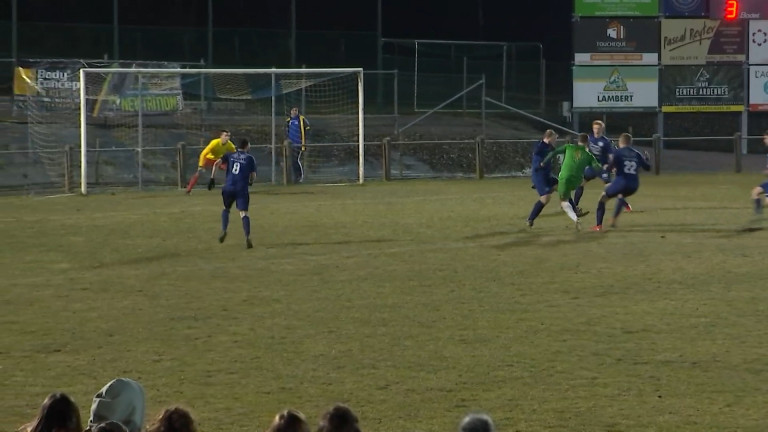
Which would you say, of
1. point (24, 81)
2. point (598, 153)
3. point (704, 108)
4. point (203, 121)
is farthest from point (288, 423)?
point (704, 108)

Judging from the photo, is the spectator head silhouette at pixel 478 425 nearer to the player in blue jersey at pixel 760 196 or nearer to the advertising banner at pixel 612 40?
the player in blue jersey at pixel 760 196

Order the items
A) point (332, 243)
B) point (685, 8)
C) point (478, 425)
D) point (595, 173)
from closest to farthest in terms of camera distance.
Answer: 1. point (478, 425)
2. point (332, 243)
3. point (595, 173)
4. point (685, 8)

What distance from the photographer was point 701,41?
39.3 meters

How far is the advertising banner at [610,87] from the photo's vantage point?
3888cm

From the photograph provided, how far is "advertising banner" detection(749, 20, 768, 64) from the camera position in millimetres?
39469

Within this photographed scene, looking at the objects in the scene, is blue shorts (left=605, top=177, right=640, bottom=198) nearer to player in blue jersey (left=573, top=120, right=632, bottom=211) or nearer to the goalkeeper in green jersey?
the goalkeeper in green jersey

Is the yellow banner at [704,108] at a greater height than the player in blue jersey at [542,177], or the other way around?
the yellow banner at [704,108]

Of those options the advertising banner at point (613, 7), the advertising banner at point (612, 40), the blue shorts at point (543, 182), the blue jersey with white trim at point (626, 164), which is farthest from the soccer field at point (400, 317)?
Result: the advertising banner at point (613, 7)

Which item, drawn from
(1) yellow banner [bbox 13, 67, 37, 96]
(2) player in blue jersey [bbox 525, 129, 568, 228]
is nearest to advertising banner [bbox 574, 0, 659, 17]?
(1) yellow banner [bbox 13, 67, 37, 96]

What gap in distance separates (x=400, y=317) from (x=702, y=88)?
27890 mm

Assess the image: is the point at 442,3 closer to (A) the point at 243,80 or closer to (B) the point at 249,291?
(A) the point at 243,80

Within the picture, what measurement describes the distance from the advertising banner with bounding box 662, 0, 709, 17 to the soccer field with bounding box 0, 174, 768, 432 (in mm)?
15671

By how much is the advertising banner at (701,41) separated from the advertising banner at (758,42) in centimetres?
29

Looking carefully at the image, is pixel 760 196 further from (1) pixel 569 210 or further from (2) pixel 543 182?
(2) pixel 543 182
